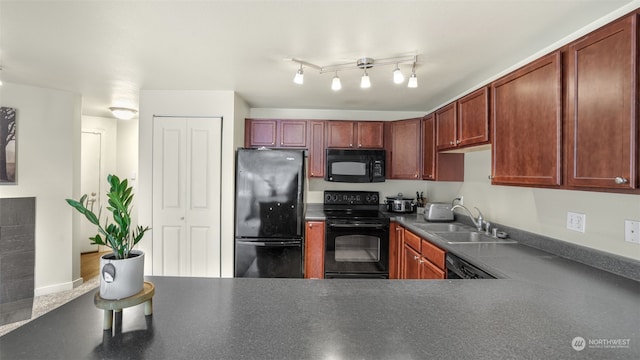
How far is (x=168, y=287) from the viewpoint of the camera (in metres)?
1.18

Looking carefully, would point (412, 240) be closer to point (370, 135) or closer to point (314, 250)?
point (314, 250)

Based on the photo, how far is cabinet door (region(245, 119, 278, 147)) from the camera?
3480 mm

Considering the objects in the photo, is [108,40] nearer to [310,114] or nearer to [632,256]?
[310,114]

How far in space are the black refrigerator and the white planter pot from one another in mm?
2154

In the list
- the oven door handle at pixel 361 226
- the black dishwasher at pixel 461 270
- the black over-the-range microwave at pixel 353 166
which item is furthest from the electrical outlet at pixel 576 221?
the black over-the-range microwave at pixel 353 166

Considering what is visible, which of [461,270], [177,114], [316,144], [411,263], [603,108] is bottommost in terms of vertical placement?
[411,263]

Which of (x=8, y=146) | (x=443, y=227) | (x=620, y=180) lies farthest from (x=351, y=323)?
(x=8, y=146)

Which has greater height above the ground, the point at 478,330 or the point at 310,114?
the point at 310,114

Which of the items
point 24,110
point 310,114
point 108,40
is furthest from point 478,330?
Answer: point 24,110

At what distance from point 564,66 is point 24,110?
461cm

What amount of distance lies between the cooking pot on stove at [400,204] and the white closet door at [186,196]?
2.07 meters

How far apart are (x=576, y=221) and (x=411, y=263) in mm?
1320

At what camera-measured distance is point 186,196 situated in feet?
9.92

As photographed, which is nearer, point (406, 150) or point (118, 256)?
point (118, 256)
